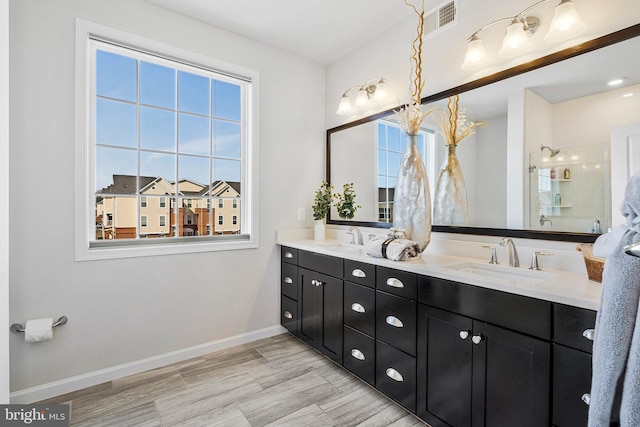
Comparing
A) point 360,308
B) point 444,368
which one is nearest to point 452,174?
point 360,308

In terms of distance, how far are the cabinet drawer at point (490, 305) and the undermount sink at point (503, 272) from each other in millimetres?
127

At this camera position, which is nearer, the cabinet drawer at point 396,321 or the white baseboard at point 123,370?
the cabinet drawer at point 396,321

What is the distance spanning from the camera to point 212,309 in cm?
257

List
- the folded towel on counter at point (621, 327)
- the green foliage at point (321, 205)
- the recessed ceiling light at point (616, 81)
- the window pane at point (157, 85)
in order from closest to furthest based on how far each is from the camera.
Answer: the folded towel on counter at point (621, 327) < the recessed ceiling light at point (616, 81) < the window pane at point (157, 85) < the green foliage at point (321, 205)

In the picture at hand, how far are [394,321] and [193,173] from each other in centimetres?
192

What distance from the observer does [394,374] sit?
181cm

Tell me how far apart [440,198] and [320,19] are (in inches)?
66.3

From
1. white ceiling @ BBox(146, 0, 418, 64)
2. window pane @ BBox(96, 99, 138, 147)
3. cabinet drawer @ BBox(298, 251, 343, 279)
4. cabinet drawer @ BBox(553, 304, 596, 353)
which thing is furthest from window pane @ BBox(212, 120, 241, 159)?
cabinet drawer @ BBox(553, 304, 596, 353)

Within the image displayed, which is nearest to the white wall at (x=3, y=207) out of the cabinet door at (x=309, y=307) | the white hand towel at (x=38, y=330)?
the white hand towel at (x=38, y=330)

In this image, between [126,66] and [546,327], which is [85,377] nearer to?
[126,66]

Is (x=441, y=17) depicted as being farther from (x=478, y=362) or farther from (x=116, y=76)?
(x=116, y=76)

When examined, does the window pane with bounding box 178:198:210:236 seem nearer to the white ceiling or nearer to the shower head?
the white ceiling

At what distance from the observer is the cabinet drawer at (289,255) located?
274 cm

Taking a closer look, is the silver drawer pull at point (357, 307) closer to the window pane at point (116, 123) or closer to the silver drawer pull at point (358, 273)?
the silver drawer pull at point (358, 273)
